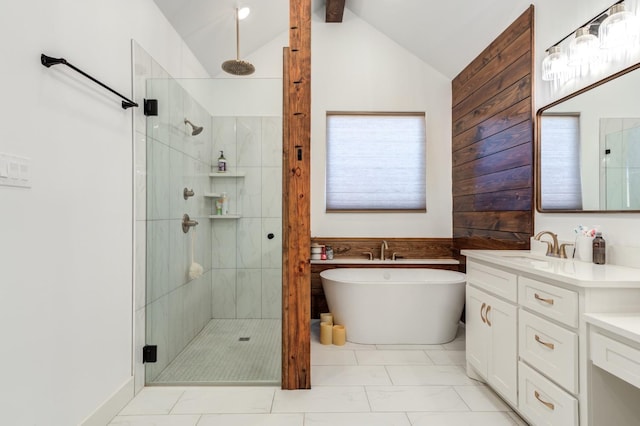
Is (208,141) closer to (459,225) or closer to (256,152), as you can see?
(256,152)

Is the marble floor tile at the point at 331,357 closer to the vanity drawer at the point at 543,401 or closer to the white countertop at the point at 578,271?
the vanity drawer at the point at 543,401

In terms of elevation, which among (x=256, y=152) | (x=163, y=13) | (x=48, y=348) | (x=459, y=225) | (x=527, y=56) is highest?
(x=163, y=13)

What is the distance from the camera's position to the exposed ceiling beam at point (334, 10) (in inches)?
136

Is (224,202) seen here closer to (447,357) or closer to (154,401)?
(154,401)

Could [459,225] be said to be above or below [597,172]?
below

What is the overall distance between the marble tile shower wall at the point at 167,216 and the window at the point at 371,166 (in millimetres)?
1565

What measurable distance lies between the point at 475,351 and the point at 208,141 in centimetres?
239

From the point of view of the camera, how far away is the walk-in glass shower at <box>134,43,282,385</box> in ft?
7.54

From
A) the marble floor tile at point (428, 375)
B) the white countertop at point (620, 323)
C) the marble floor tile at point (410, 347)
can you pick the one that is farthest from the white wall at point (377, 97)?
the white countertop at point (620, 323)

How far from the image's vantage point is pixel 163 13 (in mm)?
2461

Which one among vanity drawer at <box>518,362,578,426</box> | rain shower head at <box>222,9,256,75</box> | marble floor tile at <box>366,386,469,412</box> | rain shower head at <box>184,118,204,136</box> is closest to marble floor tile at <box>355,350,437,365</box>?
marble floor tile at <box>366,386,469,412</box>

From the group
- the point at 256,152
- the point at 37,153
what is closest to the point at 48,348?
the point at 37,153

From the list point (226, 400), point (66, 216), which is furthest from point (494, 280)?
point (66, 216)

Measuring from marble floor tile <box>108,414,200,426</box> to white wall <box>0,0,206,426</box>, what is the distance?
15 cm
